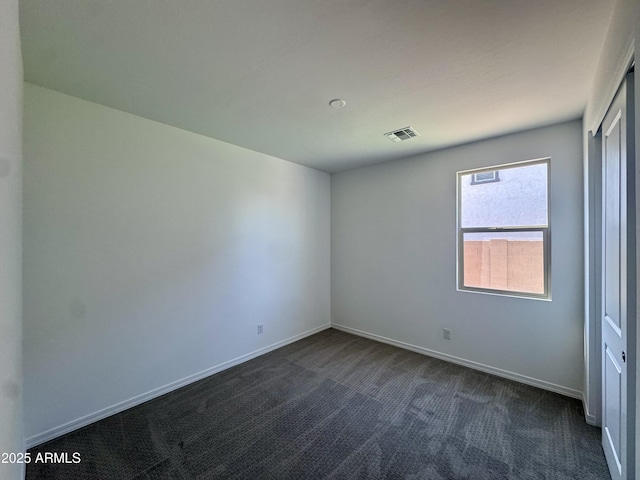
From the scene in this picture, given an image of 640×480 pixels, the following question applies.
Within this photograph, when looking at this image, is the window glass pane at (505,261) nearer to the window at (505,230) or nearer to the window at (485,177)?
the window at (505,230)

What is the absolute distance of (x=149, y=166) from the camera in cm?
257

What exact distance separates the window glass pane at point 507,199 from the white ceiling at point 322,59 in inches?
20.7

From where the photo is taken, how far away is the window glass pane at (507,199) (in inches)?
109

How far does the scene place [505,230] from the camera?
2982mm

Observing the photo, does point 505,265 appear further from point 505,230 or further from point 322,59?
point 322,59

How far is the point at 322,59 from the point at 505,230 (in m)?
2.64

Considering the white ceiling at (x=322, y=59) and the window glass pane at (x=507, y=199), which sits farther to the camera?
the window glass pane at (x=507, y=199)

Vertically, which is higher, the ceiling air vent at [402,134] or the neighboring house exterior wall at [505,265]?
the ceiling air vent at [402,134]

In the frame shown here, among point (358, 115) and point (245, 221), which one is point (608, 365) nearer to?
point (358, 115)

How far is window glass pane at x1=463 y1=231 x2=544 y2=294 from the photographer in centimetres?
280

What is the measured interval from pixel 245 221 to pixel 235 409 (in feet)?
6.64

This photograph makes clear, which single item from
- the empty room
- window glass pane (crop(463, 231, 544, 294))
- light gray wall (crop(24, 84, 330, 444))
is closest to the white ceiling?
the empty room

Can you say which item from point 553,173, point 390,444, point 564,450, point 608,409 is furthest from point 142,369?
point 553,173

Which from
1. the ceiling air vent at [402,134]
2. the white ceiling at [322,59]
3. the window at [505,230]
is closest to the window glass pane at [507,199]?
the window at [505,230]
